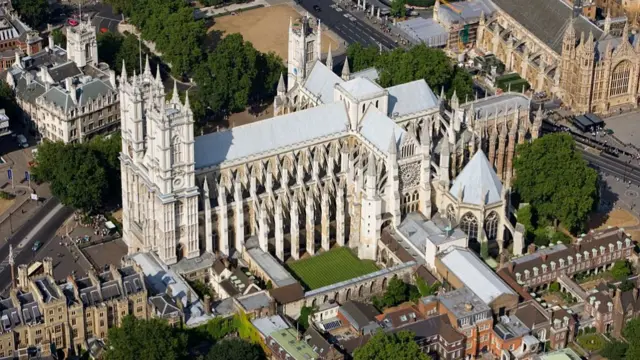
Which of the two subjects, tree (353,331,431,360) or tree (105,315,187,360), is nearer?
tree (353,331,431,360)

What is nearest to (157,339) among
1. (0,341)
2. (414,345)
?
(0,341)

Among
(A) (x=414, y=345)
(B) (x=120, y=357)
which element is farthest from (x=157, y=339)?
(A) (x=414, y=345)

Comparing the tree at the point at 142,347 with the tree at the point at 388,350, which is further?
the tree at the point at 142,347

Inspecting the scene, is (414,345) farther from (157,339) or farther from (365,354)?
(157,339)

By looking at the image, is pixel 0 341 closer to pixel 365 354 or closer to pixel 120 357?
pixel 120 357

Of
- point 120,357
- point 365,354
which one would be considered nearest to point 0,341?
point 120,357

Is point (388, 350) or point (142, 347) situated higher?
point (388, 350)

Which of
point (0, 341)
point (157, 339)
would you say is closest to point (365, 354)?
point (157, 339)

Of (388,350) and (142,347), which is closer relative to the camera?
(388,350)
